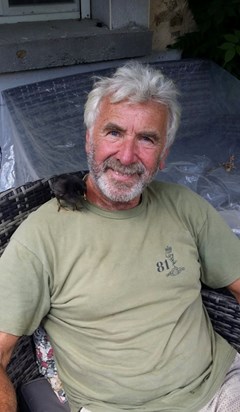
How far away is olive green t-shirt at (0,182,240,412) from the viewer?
1423 millimetres

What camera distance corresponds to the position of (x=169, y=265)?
→ 1.56m

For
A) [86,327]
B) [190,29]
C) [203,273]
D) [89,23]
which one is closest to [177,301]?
[203,273]

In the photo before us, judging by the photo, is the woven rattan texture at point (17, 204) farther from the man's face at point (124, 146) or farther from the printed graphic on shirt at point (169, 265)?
the printed graphic on shirt at point (169, 265)

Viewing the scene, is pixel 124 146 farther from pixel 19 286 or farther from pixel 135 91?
pixel 19 286

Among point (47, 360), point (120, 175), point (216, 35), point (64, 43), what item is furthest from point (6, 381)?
point (216, 35)

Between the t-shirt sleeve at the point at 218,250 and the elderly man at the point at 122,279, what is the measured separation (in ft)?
0.30

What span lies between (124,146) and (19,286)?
1.64ft

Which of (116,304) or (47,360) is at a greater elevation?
(116,304)

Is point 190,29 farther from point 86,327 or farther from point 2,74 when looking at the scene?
point 86,327

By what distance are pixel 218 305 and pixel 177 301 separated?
0.25 m

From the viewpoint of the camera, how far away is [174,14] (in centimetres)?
338

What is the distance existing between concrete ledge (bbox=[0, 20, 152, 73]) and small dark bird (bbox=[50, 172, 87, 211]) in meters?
1.48

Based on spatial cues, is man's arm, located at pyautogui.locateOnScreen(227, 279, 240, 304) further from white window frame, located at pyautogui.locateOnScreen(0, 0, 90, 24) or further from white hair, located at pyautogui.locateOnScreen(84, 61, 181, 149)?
white window frame, located at pyautogui.locateOnScreen(0, 0, 90, 24)

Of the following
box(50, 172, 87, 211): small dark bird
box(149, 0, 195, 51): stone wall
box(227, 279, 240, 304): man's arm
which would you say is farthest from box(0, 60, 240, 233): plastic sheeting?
box(50, 172, 87, 211): small dark bird
